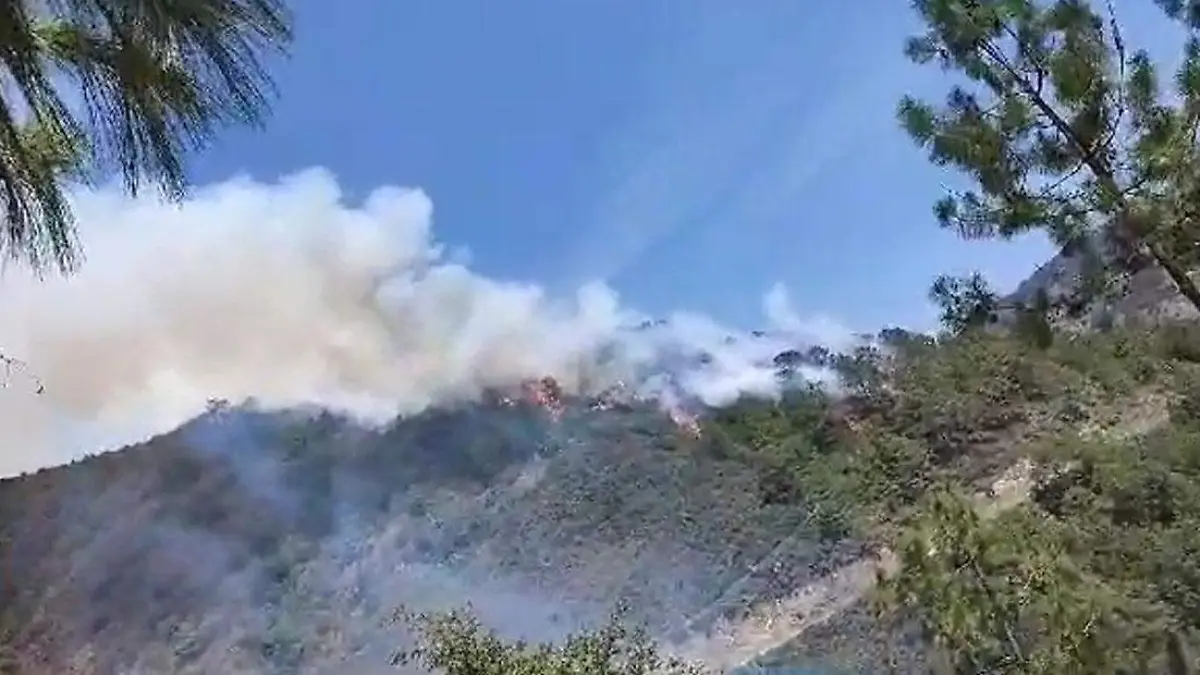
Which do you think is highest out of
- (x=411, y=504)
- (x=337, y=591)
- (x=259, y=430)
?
(x=259, y=430)

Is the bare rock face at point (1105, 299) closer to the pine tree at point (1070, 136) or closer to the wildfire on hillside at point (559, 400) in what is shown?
the pine tree at point (1070, 136)

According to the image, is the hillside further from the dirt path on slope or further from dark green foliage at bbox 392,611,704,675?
dark green foliage at bbox 392,611,704,675

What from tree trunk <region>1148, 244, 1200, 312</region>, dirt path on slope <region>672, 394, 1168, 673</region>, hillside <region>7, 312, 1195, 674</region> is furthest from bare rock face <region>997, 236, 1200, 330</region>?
dirt path on slope <region>672, 394, 1168, 673</region>

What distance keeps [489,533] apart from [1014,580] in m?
60.1

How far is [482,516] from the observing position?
72375 mm

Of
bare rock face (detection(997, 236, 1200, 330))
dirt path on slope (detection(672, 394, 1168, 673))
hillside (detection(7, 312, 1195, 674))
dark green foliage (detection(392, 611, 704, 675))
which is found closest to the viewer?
bare rock face (detection(997, 236, 1200, 330))

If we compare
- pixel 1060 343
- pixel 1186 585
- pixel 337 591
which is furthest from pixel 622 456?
pixel 1060 343

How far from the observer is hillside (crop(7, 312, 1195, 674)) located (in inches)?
2175

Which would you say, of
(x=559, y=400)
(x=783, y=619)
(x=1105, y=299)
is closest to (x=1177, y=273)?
(x=1105, y=299)

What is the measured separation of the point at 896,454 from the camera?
174 ft

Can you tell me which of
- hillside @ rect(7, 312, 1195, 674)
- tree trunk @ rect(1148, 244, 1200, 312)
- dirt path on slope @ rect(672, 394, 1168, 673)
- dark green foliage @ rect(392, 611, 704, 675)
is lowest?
tree trunk @ rect(1148, 244, 1200, 312)

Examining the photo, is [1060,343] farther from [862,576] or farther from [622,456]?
[622,456]

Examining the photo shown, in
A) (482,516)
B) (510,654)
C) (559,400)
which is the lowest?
(510,654)

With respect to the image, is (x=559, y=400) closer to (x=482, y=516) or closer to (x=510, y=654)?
(x=482, y=516)
